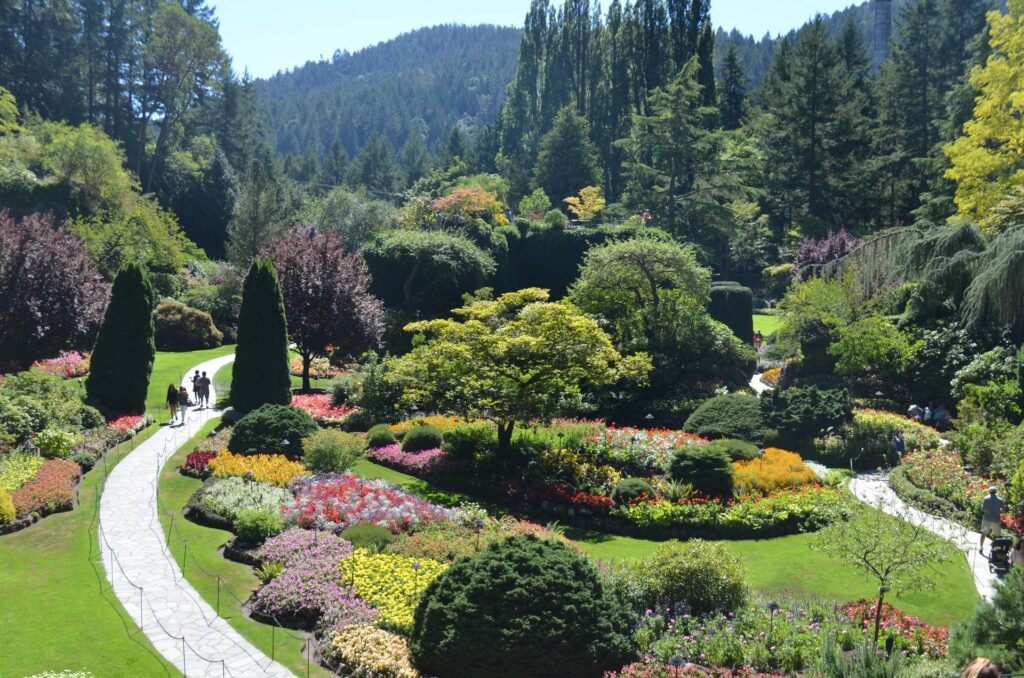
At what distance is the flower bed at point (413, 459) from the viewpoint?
2081cm

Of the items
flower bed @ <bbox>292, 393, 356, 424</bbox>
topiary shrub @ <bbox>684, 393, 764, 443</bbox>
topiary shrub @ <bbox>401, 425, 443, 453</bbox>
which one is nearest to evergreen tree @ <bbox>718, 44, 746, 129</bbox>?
topiary shrub @ <bbox>684, 393, 764, 443</bbox>

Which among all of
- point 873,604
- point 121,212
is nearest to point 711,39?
point 121,212

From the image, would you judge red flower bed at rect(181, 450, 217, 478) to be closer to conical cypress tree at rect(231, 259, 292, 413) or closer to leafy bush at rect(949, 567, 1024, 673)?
conical cypress tree at rect(231, 259, 292, 413)

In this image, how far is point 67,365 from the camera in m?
31.5

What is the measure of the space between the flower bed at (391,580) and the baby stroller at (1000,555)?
10.3 meters

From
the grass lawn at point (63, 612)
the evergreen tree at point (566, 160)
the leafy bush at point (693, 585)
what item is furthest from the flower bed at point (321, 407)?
the evergreen tree at point (566, 160)

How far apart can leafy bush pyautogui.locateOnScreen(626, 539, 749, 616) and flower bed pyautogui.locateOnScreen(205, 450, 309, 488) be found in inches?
379

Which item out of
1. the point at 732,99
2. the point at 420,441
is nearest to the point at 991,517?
the point at 420,441

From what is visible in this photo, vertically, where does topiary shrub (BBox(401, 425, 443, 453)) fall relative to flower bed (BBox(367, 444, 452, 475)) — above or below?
above

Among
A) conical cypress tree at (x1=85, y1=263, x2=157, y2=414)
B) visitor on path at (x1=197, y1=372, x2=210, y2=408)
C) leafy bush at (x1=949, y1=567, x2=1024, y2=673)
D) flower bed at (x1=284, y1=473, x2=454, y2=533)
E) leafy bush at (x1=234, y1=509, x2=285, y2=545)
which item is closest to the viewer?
leafy bush at (x1=949, y1=567, x2=1024, y2=673)

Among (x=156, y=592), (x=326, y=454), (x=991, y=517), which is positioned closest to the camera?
(x=156, y=592)

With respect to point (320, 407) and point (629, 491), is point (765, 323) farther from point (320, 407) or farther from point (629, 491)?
point (629, 491)

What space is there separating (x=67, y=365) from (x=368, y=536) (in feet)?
73.2

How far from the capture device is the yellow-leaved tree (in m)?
32.6
